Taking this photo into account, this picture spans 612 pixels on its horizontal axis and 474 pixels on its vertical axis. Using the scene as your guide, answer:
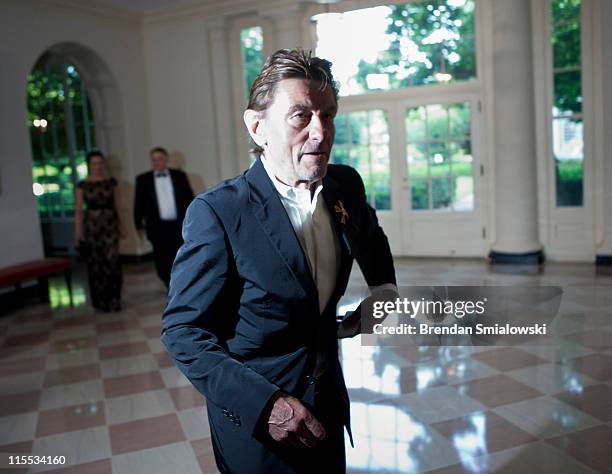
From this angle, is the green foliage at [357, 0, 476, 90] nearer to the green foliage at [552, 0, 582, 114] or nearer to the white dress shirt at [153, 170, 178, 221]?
the green foliage at [552, 0, 582, 114]

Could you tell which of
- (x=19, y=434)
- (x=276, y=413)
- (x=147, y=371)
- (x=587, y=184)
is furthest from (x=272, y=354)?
(x=587, y=184)

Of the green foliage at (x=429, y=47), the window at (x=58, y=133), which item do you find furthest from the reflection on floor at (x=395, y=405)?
the window at (x=58, y=133)

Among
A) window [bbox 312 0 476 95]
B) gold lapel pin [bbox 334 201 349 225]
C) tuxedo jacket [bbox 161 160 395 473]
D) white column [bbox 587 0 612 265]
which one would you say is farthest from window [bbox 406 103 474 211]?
tuxedo jacket [bbox 161 160 395 473]

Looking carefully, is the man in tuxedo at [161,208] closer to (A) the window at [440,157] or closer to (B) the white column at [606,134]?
(A) the window at [440,157]

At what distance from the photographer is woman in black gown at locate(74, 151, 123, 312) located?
20.4 feet

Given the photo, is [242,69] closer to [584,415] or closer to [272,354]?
[584,415]

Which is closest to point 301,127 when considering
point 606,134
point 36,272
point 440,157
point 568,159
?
point 36,272

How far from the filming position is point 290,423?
1226 mm

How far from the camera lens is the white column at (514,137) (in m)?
7.05

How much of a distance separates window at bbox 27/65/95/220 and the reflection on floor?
5.68 m

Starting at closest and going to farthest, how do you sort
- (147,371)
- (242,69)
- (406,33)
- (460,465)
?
1. (460,465)
2. (147,371)
3. (406,33)
4. (242,69)

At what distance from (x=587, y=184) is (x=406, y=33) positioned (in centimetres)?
279

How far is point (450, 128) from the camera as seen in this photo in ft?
26.3

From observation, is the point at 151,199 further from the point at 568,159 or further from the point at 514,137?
the point at 568,159
